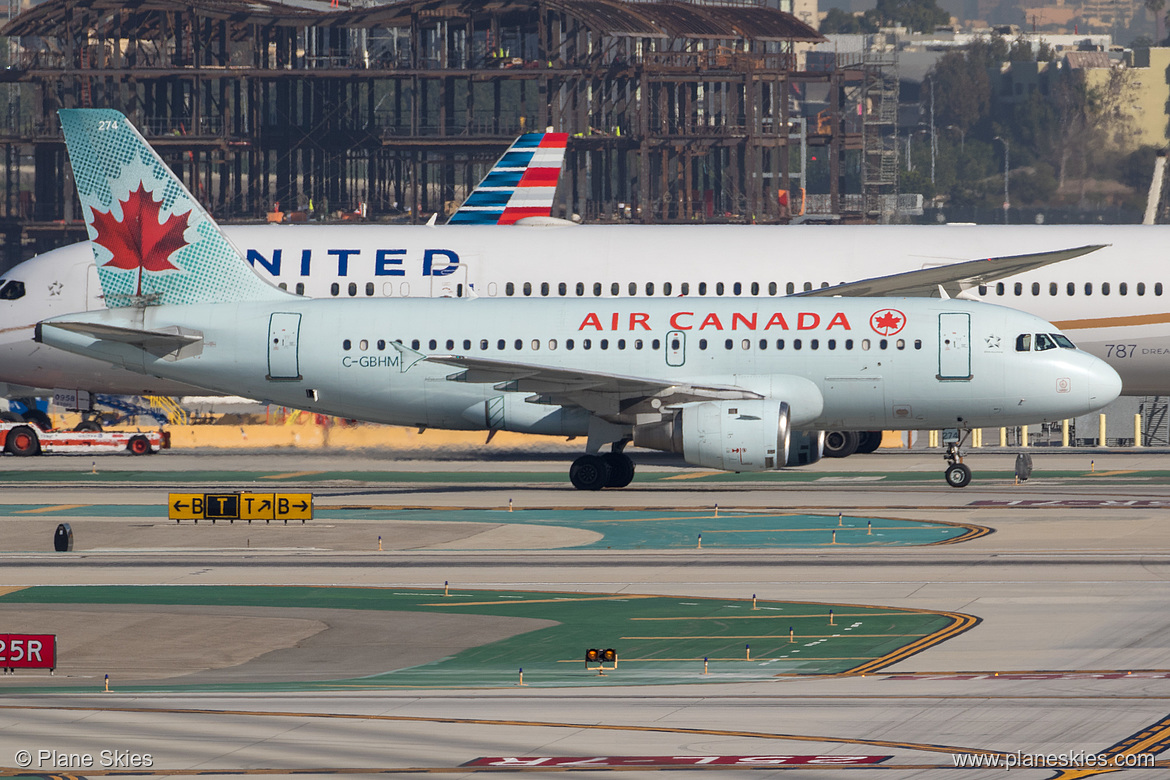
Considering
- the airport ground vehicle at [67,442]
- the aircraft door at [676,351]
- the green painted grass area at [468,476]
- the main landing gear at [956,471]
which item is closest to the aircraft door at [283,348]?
the green painted grass area at [468,476]

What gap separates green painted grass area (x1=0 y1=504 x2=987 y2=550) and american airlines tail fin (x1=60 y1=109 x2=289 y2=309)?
18.7ft

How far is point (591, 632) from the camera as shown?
26.5 metres

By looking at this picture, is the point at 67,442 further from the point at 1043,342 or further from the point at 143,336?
the point at 1043,342

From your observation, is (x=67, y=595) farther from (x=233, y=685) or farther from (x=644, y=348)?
(x=644, y=348)

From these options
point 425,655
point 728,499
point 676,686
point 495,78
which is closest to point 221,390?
point 728,499

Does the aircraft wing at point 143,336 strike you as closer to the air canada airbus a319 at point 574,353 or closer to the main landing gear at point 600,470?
the air canada airbus a319 at point 574,353

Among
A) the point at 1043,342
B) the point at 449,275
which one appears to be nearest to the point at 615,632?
the point at 1043,342

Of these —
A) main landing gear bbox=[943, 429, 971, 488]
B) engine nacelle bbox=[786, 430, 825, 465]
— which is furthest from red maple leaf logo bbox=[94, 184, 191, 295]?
main landing gear bbox=[943, 429, 971, 488]

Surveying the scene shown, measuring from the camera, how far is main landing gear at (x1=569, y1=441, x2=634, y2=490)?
43719 mm

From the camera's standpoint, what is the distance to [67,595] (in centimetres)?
2989

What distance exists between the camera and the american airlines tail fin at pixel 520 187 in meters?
58.7

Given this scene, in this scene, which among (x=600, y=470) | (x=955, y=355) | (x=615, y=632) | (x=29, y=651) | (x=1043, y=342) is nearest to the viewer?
(x=29, y=651)

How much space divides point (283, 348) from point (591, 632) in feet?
62.6

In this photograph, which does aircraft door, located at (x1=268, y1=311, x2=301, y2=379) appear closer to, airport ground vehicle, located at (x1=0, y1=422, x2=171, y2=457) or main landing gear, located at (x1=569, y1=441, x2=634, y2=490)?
main landing gear, located at (x1=569, y1=441, x2=634, y2=490)
